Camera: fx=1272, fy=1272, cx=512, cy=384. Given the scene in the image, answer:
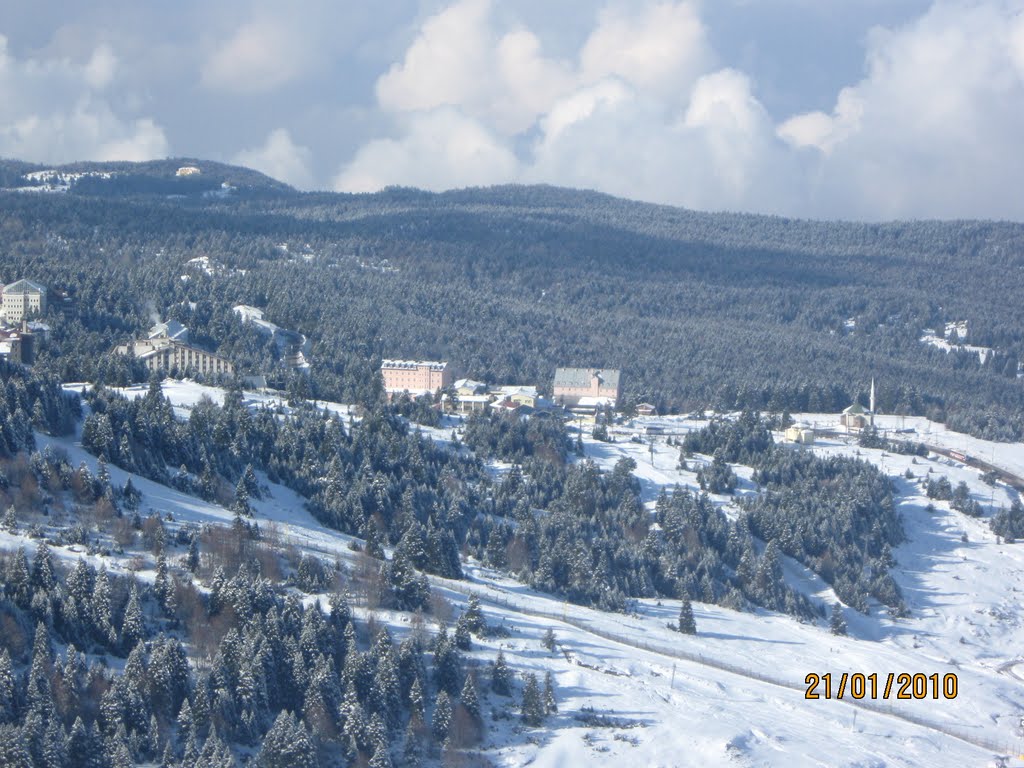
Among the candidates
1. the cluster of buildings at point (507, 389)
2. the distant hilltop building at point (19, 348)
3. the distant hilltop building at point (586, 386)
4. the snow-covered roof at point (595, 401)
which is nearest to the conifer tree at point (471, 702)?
the distant hilltop building at point (19, 348)

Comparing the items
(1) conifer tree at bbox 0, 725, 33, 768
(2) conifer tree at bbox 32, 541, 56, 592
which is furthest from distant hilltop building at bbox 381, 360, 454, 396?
(1) conifer tree at bbox 0, 725, 33, 768

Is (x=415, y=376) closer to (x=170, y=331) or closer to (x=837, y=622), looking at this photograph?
(x=170, y=331)

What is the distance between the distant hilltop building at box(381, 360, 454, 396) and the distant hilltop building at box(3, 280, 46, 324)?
2777 cm

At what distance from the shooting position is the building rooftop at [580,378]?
116 metres

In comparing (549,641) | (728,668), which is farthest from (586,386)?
(549,641)

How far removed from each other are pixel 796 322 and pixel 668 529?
386 ft

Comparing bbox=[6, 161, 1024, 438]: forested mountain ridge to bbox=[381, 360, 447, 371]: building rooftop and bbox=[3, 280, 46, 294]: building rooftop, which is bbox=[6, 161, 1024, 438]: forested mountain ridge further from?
bbox=[3, 280, 46, 294]: building rooftop

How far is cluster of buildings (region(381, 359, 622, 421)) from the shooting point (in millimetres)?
99312

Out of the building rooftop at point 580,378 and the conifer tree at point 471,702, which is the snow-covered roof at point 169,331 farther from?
the conifer tree at point 471,702

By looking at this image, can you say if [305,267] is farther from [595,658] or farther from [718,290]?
[595,658]

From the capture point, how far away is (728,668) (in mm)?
50156

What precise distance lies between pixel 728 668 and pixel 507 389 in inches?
2276

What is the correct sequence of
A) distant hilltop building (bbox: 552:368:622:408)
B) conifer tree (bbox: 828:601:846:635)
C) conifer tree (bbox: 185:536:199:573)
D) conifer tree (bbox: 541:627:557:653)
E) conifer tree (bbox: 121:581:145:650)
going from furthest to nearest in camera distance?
1. distant hilltop building (bbox: 552:368:622:408)
2. conifer tree (bbox: 828:601:846:635)
3. conifer tree (bbox: 541:627:557:653)
4. conifer tree (bbox: 185:536:199:573)
5. conifer tree (bbox: 121:581:145:650)

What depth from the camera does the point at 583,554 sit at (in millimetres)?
60469
